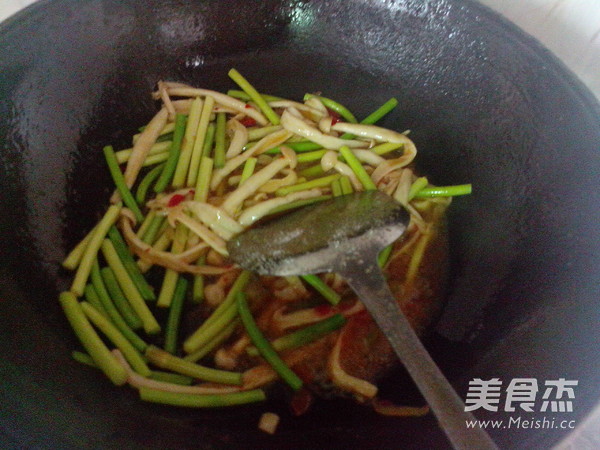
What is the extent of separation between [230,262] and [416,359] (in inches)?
36.4

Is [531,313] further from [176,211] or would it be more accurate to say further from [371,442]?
[176,211]

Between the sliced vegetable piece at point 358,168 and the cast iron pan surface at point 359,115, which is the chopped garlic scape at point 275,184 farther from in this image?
the cast iron pan surface at point 359,115

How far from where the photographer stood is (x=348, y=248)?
1521mm

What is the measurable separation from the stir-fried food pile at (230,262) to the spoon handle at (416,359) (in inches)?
10.9

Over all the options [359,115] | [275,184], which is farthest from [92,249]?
[359,115]

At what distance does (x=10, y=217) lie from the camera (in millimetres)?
1609

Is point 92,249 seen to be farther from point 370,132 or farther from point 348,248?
point 370,132

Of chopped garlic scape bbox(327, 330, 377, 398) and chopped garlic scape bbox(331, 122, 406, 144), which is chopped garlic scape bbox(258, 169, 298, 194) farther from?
chopped garlic scape bbox(327, 330, 377, 398)

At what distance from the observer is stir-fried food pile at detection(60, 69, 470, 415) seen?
158 centimetres

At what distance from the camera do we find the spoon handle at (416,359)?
105cm

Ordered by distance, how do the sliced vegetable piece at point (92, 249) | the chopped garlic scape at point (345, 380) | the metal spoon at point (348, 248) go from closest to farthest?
the metal spoon at point (348, 248) → the chopped garlic scape at point (345, 380) → the sliced vegetable piece at point (92, 249)

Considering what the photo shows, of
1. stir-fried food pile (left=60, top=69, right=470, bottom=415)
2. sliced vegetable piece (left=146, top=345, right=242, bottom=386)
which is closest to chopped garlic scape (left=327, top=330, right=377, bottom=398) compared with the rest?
stir-fried food pile (left=60, top=69, right=470, bottom=415)

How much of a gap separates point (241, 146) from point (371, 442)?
4.68ft

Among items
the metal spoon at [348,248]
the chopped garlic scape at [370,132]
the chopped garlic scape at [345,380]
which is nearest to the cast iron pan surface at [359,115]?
the chopped garlic scape at [345,380]
